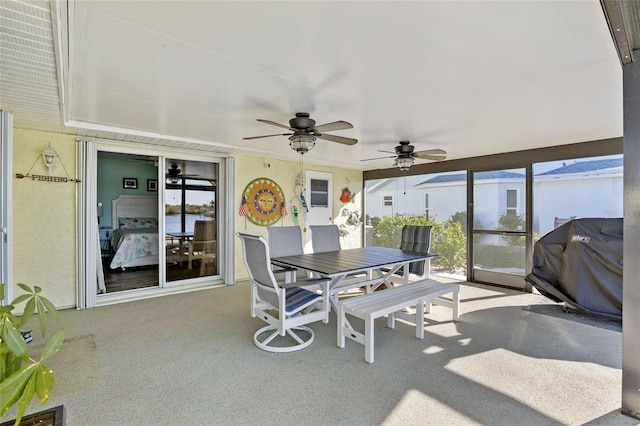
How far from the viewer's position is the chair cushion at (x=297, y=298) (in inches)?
110

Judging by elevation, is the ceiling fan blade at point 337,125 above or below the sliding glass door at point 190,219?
above

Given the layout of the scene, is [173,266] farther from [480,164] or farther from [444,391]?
[480,164]

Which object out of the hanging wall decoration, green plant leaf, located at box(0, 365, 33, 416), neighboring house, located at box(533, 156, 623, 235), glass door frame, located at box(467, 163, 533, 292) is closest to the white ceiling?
neighboring house, located at box(533, 156, 623, 235)

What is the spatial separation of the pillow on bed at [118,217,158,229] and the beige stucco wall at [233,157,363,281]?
241 cm

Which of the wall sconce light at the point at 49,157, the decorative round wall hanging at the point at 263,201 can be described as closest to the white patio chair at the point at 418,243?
the decorative round wall hanging at the point at 263,201

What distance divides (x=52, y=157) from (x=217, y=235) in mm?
2444

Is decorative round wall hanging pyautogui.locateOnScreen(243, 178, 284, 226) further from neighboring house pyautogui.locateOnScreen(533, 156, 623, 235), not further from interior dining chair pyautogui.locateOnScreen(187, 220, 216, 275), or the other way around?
neighboring house pyautogui.locateOnScreen(533, 156, 623, 235)

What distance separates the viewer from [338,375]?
2438 millimetres

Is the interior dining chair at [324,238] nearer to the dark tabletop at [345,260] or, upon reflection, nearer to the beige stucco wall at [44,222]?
the dark tabletop at [345,260]

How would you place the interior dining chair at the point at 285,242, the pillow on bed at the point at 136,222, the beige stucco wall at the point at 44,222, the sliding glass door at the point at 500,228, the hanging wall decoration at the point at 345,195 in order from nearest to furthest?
the beige stucco wall at the point at 44,222 < the interior dining chair at the point at 285,242 < the sliding glass door at the point at 500,228 < the pillow on bed at the point at 136,222 < the hanging wall decoration at the point at 345,195

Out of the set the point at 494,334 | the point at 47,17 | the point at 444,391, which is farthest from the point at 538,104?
the point at 47,17

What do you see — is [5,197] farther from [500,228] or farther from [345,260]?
[500,228]

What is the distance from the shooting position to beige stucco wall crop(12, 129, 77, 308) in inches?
147

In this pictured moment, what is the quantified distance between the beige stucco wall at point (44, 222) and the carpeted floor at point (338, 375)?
0.70 meters
